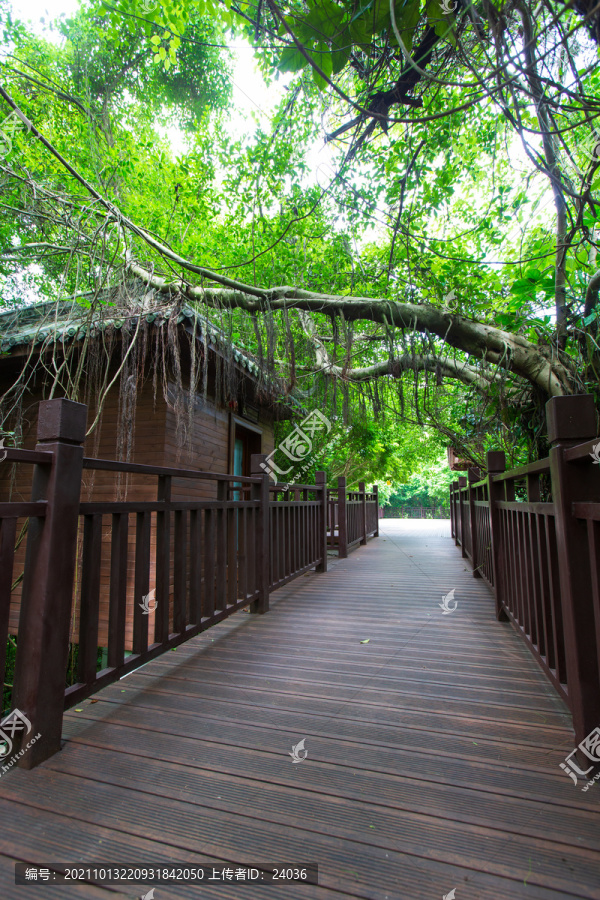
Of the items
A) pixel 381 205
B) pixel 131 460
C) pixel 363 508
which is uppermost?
pixel 381 205

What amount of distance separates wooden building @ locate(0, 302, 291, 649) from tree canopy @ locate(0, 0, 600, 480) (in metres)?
0.38

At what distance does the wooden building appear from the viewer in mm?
3645

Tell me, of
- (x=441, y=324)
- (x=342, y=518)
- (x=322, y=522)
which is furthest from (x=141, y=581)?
(x=342, y=518)

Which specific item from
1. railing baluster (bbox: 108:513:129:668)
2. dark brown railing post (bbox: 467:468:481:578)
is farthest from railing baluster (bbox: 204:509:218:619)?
dark brown railing post (bbox: 467:468:481:578)

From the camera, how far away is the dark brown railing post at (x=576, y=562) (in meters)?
1.26

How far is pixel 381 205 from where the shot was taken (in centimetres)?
403

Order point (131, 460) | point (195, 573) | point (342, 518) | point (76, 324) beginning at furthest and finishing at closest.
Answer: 1. point (342, 518)
2. point (131, 460)
3. point (76, 324)
4. point (195, 573)

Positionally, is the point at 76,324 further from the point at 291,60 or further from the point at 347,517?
the point at 347,517

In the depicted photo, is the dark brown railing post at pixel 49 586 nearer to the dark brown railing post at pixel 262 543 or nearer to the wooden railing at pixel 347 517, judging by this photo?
the dark brown railing post at pixel 262 543

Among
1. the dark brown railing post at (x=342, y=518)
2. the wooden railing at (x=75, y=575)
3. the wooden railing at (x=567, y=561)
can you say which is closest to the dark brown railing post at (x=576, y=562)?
the wooden railing at (x=567, y=561)

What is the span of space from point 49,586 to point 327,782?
1056 mm

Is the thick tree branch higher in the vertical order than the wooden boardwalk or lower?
higher

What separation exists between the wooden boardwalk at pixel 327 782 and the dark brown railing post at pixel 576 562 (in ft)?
0.79

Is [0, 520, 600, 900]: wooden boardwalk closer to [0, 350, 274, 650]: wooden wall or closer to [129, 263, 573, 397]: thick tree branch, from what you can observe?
[129, 263, 573, 397]: thick tree branch
